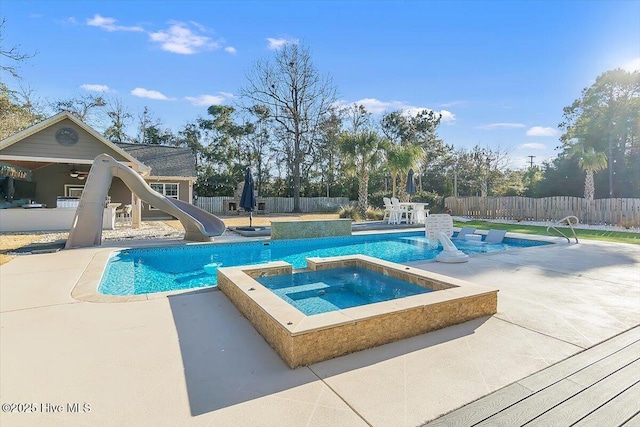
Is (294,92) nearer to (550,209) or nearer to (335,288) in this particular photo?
(550,209)

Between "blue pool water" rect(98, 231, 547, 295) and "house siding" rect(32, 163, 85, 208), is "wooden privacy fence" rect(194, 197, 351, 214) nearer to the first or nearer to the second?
"house siding" rect(32, 163, 85, 208)

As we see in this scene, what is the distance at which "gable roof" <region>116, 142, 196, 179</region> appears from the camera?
18.5 metres

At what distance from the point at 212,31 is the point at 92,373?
47.6 feet

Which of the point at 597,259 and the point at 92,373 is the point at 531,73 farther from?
the point at 92,373

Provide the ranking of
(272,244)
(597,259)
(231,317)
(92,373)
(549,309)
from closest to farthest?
(92,373)
(231,317)
(549,309)
(597,259)
(272,244)

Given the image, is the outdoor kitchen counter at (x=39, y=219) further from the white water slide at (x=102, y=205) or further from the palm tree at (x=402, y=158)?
the palm tree at (x=402, y=158)

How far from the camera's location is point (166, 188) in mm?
18953

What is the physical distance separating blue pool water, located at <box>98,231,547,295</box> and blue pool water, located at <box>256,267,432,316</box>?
1543mm

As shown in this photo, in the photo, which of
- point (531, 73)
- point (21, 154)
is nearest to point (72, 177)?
point (21, 154)

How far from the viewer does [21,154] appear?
488 inches

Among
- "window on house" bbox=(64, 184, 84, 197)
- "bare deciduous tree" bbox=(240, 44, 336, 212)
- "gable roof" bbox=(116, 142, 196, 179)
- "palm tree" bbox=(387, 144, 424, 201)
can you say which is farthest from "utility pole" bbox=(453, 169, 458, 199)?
"window on house" bbox=(64, 184, 84, 197)

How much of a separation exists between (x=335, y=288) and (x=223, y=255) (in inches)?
173

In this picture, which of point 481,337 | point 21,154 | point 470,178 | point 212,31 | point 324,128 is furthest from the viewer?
point 470,178

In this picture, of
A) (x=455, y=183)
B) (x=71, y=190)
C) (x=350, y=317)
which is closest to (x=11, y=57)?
(x=71, y=190)
